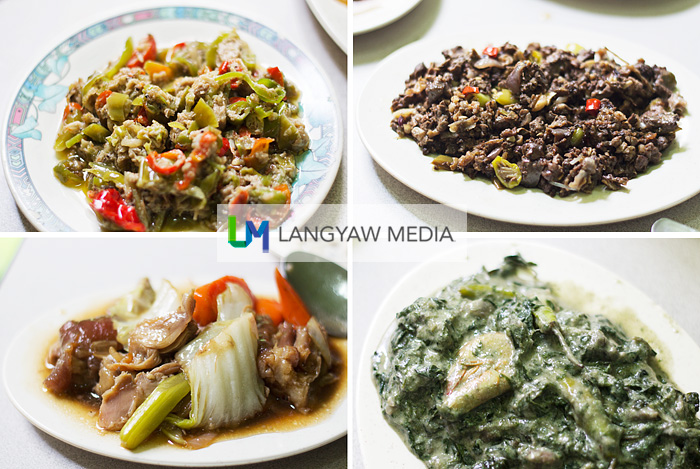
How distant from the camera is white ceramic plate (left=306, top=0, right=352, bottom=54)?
105 inches

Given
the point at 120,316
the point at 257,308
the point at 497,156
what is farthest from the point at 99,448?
the point at 497,156

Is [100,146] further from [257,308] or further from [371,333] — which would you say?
[371,333]

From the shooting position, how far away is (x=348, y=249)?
6.78 feet

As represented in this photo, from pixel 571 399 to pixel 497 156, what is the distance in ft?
3.03

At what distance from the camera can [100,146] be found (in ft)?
6.61

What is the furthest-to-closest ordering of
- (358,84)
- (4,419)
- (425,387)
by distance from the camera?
(358,84) → (4,419) → (425,387)

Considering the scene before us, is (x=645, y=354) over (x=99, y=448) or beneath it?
over

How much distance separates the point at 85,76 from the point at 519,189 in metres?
1.89

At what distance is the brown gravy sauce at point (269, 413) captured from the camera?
175 centimetres

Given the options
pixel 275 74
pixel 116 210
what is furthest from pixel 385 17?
pixel 116 210

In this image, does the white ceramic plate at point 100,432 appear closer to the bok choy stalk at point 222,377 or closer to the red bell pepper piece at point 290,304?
the bok choy stalk at point 222,377

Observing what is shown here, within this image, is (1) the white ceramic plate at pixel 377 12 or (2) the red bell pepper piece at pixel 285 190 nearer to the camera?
(2) the red bell pepper piece at pixel 285 190

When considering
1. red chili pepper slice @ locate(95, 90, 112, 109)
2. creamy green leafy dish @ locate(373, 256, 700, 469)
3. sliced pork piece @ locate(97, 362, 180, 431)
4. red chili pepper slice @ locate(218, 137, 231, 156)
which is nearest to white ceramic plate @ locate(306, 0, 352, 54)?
red chili pepper slice @ locate(218, 137, 231, 156)

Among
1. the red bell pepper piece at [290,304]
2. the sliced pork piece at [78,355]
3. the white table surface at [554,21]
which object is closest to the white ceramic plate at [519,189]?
the white table surface at [554,21]
